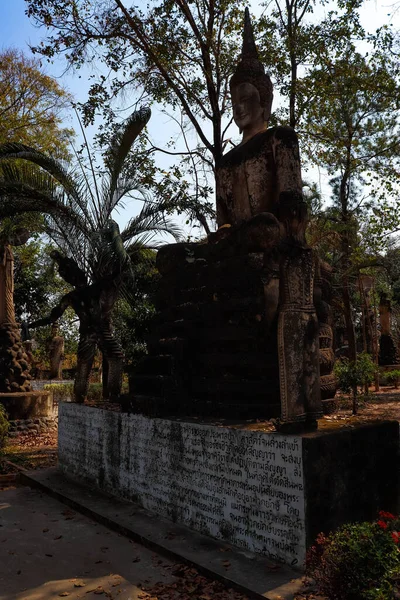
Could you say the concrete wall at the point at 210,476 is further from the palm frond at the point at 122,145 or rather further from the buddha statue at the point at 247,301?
the palm frond at the point at 122,145

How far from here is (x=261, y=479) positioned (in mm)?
4324

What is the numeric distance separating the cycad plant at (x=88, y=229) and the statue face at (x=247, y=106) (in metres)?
3.05

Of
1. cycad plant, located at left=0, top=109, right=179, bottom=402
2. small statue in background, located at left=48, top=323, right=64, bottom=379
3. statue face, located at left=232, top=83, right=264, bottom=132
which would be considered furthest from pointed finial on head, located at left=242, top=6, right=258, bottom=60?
small statue in background, located at left=48, top=323, right=64, bottom=379

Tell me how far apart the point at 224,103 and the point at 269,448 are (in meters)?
10.5

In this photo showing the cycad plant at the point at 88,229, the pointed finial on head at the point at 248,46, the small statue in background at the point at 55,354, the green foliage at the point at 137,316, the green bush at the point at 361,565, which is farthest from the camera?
the small statue in background at the point at 55,354

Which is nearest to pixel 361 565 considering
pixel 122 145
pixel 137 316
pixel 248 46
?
pixel 248 46

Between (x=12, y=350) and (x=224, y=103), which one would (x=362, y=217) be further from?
(x=12, y=350)

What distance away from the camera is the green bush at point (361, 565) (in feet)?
10.1

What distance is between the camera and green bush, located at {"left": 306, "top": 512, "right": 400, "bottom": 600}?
3.07 m

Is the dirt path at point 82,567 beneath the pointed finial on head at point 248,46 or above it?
beneath

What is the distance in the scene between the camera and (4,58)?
2216 cm

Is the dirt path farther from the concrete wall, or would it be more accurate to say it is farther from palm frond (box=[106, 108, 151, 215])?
palm frond (box=[106, 108, 151, 215])

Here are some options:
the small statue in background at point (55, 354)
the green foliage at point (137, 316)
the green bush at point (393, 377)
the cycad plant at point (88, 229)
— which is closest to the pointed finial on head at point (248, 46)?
the cycad plant at point (88, 229)

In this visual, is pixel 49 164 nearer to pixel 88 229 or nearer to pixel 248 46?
pixel 88 229
